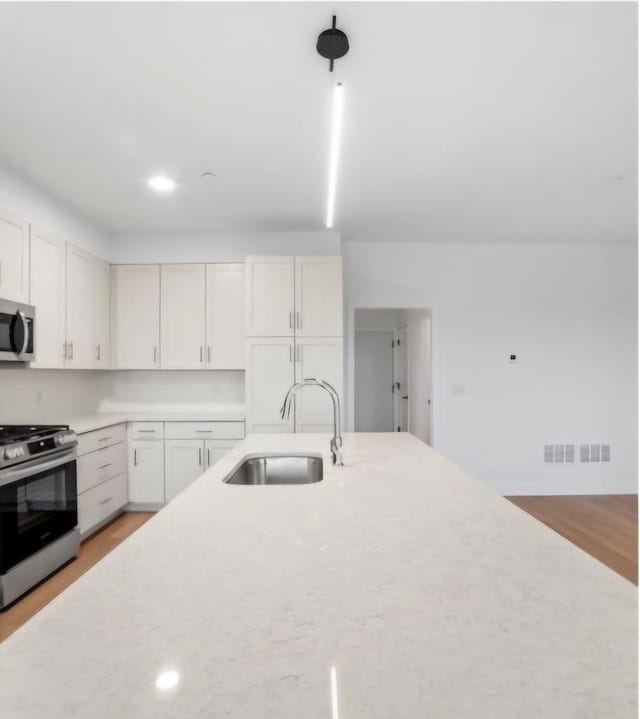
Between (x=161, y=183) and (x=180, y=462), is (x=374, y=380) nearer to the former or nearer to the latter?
(x=180, y=462)

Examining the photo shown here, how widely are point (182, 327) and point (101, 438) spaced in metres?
1.22

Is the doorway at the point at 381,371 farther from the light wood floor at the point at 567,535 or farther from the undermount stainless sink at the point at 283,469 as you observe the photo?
the undermount stainless sink at the point at 283,469

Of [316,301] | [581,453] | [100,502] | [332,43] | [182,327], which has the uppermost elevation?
[332,43]

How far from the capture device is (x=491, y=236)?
454 centimetres

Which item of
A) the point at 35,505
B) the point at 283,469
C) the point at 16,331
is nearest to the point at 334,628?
the point at 283,469

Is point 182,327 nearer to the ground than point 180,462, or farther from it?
farther from it

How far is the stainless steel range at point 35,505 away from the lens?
7.97 ft

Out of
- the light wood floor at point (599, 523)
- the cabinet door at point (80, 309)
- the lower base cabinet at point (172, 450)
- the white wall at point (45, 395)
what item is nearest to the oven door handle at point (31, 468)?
the white wall at point (45, 395)

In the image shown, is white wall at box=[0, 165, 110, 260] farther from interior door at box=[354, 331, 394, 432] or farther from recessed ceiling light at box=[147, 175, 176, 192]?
interior door at box=[354, 331, 394, 432]

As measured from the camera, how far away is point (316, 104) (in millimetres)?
2184

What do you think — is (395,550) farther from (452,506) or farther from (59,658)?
(59,658)

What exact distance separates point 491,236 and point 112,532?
4378mm

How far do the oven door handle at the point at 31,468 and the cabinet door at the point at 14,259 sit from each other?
1031 millimetres

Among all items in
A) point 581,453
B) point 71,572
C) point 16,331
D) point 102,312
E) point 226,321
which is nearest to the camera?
point 16,331
